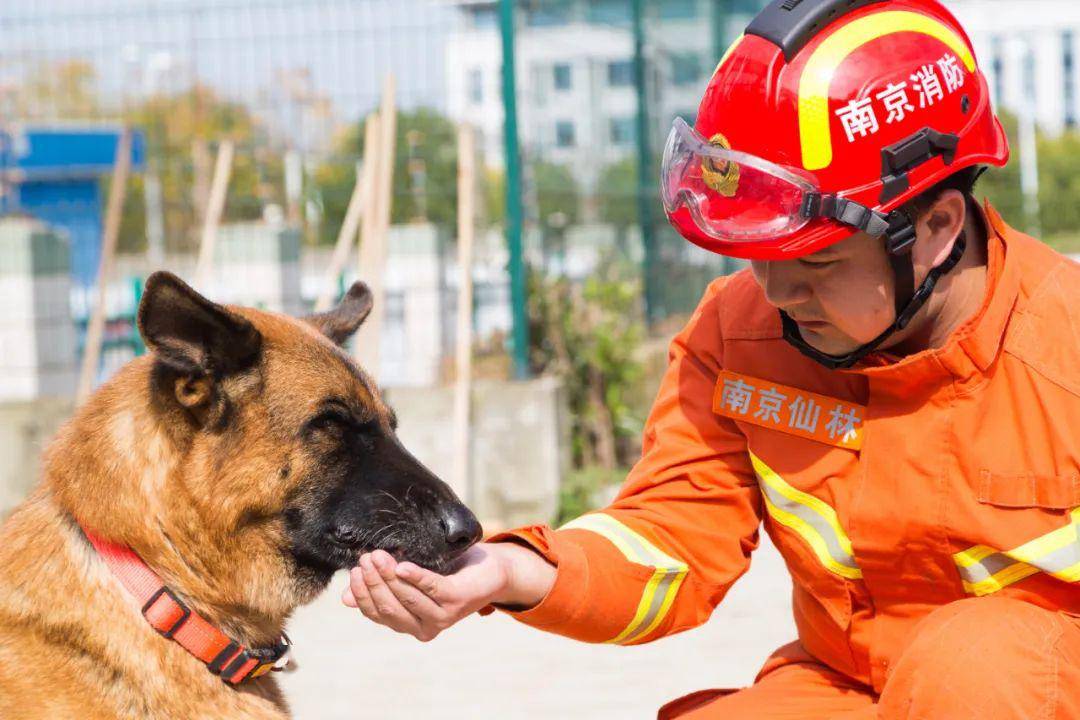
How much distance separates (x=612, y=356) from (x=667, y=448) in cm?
477

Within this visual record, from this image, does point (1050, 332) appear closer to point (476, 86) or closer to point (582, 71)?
point (476, 86)

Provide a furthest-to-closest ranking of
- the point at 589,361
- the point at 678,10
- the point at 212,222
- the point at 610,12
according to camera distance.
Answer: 1. the point at 678,10
2. the point at 610,12
3. the point at 212,222
4. the point at 589,361

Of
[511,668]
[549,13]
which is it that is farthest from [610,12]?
[511,668]

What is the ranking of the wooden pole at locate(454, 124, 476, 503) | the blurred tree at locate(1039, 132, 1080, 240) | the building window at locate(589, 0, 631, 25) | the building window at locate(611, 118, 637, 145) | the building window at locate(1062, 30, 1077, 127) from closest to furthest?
the wooden pole at locate(454, 124, 476, 503), the building window at locate(589, 0, 631, 25), the building window at locate(611, 118, 637, 145), the blurred tree at locate(1039, 132, 1080, 240), the building window at locate(1062, 30, 1077, 127)

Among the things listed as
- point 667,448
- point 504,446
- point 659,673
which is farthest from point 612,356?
point 667,448

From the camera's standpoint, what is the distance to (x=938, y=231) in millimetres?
2373

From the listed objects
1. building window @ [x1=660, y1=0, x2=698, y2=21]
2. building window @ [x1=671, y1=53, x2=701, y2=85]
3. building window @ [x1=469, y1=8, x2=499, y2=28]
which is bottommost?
building window @ [x1=671, y1=53, x2=701, y2=85]

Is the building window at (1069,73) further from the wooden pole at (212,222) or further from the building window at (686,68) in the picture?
the wooden pole at (212,222)

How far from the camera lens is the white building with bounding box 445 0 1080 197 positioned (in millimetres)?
7680

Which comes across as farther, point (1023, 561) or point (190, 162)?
point (190, 162)

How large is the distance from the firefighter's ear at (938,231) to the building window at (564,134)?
591 cm

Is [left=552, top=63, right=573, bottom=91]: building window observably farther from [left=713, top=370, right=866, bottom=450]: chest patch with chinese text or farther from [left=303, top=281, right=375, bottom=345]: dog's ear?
[left=713, top=370, right=866, bottom=450]: chest patch with chinese text

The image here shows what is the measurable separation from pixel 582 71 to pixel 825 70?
698 centimetres

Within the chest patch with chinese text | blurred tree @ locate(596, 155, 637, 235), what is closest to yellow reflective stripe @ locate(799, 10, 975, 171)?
the chest patch with chinese text
